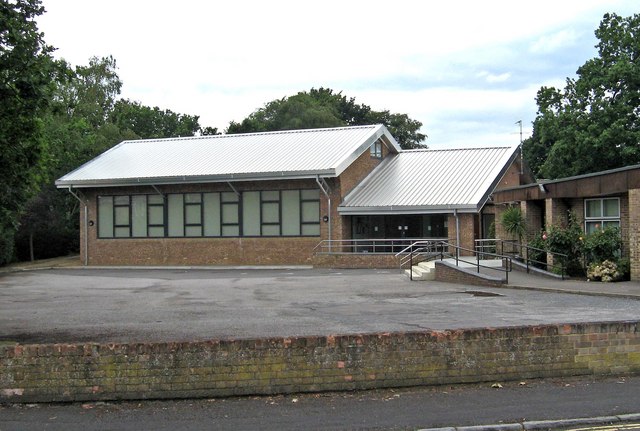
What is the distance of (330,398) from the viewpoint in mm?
9297

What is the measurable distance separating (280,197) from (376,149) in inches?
281

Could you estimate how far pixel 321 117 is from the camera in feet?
211

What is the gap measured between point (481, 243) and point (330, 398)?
2611 cm

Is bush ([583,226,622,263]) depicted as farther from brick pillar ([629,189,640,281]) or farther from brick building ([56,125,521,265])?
brick building ([56,125,521,265])

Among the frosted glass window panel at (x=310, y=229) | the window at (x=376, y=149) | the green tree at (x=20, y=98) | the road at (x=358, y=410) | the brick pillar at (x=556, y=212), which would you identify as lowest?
the road at (x=358, y=410)

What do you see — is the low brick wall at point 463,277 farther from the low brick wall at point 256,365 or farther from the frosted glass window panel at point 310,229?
the low brick wall at point 256,365

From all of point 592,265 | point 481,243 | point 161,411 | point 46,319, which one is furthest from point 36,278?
point 161,411

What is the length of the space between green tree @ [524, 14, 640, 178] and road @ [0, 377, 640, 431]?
33.0 metres

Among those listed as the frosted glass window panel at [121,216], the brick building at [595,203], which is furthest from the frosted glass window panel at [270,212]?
the brick building at [595,203]

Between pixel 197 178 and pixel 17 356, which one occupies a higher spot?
pixel 197 178

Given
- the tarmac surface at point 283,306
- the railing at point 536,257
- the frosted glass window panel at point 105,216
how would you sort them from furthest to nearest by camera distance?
the frosted glass window panel at point 105,216, the railing at point 536,257, the tarmac surface at point 283,306

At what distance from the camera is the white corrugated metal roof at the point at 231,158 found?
36.1 meters

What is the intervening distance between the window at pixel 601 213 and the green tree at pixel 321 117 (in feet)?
135

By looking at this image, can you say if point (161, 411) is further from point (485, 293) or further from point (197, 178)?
point (197, 178)
